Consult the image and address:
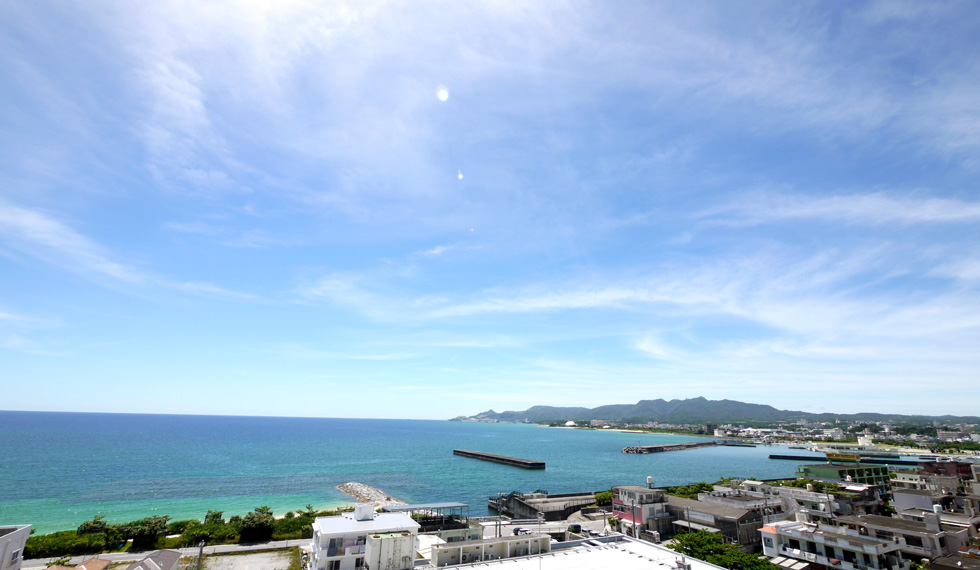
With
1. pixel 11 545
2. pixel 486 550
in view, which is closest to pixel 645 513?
pixel 486 550

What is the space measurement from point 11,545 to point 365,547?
15.5m

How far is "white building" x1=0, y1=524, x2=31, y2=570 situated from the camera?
1905cm

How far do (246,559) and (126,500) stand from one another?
126 ft

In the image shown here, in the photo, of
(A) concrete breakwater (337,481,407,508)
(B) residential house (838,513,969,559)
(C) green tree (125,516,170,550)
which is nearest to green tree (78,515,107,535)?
(C) green tree (125,516,170,550)

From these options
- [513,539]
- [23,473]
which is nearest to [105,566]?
[513,539]

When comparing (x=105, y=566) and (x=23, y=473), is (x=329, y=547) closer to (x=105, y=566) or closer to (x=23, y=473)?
(x=105, y=566)

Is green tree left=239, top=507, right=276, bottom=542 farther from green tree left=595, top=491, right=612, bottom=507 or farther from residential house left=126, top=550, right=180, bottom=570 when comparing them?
green tree left=595, top=491, right=612, bottom=507

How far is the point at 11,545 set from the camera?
1942cm

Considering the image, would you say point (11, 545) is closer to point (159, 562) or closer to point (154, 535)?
point (159, 562)

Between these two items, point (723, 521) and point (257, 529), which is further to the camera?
point (257, 529)

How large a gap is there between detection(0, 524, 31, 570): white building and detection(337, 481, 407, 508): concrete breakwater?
33.1 meters

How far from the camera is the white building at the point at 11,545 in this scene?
19.0m

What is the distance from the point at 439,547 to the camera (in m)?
20.1

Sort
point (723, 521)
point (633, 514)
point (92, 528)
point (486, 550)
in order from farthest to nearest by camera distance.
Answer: point (633, 514) < point (92, 528) < point (723, 521) < point (486, 550)
